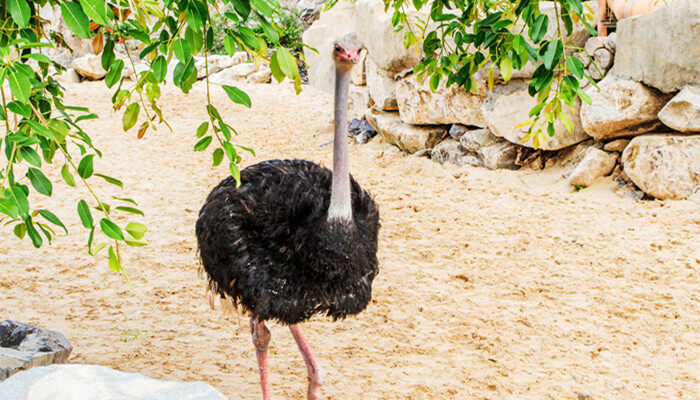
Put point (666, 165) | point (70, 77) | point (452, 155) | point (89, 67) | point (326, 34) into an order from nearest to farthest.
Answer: point (666, 165) < point (452, 155) < point (326, 34) < point (89, 67) < point (70, 77)

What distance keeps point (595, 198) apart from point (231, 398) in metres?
3.62

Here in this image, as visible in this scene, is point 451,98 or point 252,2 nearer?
point 252,2

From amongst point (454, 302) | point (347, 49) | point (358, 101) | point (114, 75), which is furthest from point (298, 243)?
point (358, 101)

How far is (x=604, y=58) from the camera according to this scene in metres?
5.61

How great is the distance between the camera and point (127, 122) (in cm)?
181

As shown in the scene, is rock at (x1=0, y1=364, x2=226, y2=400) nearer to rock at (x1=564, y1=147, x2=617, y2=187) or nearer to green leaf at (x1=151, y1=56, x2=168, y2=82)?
green leaf at (x1=151, y1=56, x2=168, y2=82)

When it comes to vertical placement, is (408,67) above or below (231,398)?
above

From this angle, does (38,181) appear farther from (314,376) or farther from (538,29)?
(314,376)

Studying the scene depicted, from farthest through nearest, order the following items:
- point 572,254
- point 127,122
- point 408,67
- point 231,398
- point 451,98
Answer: point 408,67, point 451,98, point 572,254, point 231,398, point 127,122

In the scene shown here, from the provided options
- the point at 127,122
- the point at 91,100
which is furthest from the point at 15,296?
the point at 91,100

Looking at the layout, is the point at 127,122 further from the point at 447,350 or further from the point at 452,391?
the point at 447,350

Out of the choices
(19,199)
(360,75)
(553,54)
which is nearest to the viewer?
(19,199)

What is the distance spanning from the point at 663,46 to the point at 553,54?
11.8ft

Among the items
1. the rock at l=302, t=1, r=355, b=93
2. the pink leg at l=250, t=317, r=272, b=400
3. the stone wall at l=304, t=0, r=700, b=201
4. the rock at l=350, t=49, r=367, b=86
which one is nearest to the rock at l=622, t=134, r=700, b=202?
the stone wall at l=304, t=0, r=700, b=201
